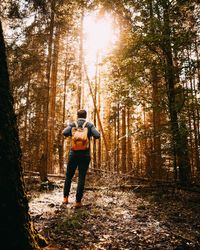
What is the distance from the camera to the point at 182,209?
6.43 m

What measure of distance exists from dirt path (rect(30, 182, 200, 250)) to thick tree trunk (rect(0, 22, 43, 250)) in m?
0.90

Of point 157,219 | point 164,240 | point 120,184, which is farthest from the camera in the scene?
point 120,184

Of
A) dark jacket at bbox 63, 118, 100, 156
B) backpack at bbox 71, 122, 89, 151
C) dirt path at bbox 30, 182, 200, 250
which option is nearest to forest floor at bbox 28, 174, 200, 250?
dirt path at bbox 30, 182, 200, 250

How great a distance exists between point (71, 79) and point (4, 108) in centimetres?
1934

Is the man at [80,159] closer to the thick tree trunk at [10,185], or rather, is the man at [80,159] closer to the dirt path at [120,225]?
the dirt path at [120,225]

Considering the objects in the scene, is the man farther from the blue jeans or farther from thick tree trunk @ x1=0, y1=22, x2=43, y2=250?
thick tree trunk @ x1=0, y1=22, x2=43, y2=250

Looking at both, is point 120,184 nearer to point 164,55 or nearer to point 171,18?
point 164,55

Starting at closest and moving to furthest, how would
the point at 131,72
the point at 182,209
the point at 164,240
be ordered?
the point at 164,240 < the point at 182,209 < the point at 131,72

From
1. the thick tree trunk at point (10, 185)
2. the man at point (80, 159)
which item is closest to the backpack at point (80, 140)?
the man at point (80, 159)

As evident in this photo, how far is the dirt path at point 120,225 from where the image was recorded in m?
3.63

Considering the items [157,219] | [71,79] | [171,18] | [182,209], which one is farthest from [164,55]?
[71,79]

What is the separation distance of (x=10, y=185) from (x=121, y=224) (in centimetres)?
289

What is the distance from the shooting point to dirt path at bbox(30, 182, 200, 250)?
3631mm

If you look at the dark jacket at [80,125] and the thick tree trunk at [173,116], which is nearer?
the dark jacket at [80,125]
